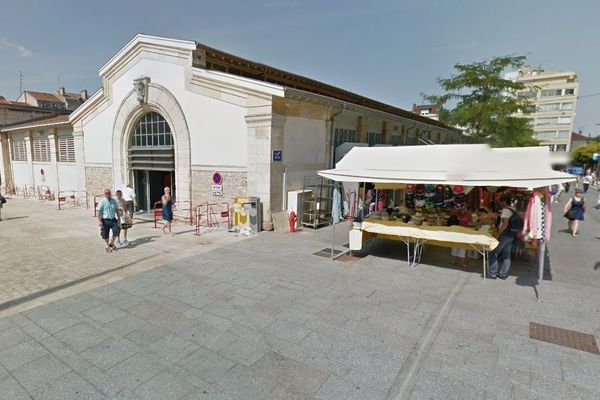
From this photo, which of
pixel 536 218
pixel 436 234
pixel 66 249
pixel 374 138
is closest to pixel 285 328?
pixel 436 234

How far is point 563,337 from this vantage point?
4.42 m

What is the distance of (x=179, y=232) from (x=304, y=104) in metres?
6.49

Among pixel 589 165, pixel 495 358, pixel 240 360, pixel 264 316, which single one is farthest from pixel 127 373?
pixel 589 165

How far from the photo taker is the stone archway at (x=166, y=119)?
12.5m

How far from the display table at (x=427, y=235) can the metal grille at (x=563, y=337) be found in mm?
1856

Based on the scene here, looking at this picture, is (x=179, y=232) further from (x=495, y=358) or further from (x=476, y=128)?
(x=476, y=128)

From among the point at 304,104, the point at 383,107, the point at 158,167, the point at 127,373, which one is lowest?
the point at 127,373

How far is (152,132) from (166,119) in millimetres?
1607

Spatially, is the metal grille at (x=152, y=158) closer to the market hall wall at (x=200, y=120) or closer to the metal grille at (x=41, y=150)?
→ the market hall wall at (x=200, y=120)

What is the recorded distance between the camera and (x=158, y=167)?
45.8 ft

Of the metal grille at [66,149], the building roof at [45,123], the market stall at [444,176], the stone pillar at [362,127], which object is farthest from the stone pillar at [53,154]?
the market stall at [444,176]

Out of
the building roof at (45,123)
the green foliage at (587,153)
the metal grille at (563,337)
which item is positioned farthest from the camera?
the green foliage at (587,153)

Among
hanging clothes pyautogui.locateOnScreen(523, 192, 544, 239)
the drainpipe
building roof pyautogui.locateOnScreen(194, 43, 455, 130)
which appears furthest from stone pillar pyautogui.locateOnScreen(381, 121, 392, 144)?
Answer: hanging clothes pyautogui.locateOnScreen(523, 192, 544, 239)

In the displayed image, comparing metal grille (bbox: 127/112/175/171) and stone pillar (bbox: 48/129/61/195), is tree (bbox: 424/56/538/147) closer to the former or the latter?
metal grille (bbox: 127/112/175/171)
